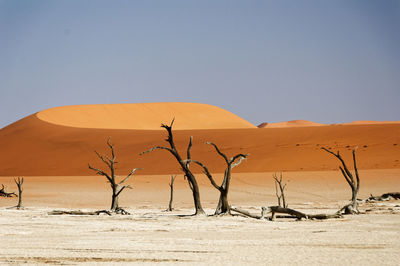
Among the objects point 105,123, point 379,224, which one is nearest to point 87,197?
point 379,224

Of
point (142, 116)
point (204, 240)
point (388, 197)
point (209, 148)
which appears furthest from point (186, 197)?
point (142, 116)

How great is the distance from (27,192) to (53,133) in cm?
3485

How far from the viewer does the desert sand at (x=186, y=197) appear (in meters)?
9.05

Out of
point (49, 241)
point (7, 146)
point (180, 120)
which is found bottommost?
point (49, 241)

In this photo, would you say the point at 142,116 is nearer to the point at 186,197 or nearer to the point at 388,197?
the point at 186,197

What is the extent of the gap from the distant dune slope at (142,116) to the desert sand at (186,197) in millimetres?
449

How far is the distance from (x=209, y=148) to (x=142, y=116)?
129 ft

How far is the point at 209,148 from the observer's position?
50.0m

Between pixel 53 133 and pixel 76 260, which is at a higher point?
pixel 53 133

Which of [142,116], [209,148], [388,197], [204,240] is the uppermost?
[142,116]

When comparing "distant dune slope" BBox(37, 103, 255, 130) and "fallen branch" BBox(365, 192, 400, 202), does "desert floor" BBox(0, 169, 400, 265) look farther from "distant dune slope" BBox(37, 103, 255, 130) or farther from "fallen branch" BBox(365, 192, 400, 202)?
"distant dune slope" BBox(37, 103, 255, 130)

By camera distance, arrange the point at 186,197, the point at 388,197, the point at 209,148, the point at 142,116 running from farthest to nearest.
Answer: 1. the point at 142,116
2. the point at 209,148
3. the point at 186,197
4. the point at 388,197

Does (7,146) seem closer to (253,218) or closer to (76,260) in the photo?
(253,218)

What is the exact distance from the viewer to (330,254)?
Result: 28.6 feet
